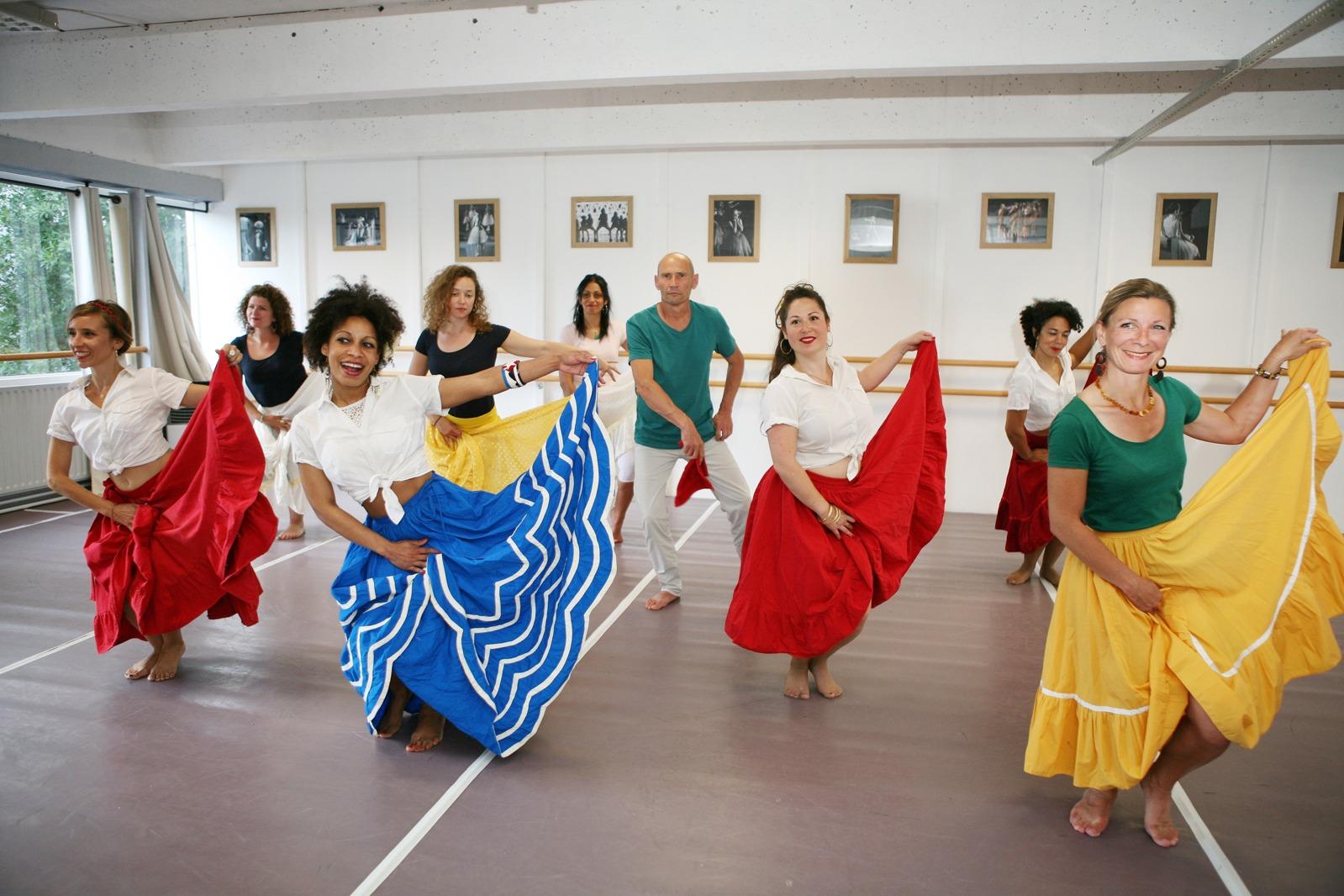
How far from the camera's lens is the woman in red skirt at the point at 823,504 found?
3188 mm

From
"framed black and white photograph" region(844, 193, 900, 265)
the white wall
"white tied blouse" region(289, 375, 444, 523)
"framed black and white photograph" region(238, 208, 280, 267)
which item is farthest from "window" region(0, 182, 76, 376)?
"framed black and white photograph" region(844, 193, 900, 265)

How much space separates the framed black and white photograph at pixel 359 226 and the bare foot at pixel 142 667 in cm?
479

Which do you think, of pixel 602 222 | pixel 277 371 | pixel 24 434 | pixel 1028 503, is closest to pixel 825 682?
pixel 1028 503

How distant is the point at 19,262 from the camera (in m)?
6.86

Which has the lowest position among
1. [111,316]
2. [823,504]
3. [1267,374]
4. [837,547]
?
[837,547]

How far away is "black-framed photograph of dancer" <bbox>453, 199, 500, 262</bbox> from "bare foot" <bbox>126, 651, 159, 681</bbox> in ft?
15.0

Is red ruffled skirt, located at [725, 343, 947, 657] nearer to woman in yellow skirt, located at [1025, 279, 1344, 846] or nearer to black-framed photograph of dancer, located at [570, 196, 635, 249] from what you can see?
woman in yellow skirt, located at [1025, 279, 1344, 846]

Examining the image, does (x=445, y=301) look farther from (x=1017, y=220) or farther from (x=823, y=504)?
(x=1017, y=220)

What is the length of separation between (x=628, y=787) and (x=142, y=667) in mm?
2169

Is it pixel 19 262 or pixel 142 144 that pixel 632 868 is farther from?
pixel 142 144

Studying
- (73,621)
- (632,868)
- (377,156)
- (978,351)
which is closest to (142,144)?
(377,156)

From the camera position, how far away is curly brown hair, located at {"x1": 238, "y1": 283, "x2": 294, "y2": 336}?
16.6 feet

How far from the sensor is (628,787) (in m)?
2.72

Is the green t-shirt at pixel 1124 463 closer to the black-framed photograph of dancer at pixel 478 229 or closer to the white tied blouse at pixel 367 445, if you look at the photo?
the white tied blouse at pixel 367 445
